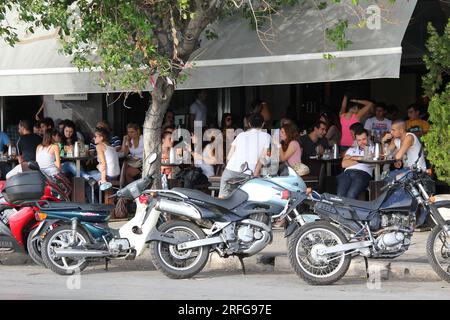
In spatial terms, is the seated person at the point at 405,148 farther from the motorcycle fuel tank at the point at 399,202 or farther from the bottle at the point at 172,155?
the bottle at the point at 172,155

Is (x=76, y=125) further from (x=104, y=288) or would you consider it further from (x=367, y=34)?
(x=104, y=288)

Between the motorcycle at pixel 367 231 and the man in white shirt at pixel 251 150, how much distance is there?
2497mm

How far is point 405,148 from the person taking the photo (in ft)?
44.2

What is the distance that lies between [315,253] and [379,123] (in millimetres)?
6159

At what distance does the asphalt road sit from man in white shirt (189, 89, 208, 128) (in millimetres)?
6467

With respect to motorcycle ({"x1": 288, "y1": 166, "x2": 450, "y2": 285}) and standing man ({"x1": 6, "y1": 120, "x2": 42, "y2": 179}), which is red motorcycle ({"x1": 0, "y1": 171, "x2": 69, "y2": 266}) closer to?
motorcycle ({"x1": 288, "y1": 166, "x2": 450, "y2": 285})

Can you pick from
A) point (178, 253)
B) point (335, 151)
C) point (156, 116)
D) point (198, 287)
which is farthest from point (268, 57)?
point (198, 287)

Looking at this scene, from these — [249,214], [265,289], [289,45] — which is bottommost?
[265,289]

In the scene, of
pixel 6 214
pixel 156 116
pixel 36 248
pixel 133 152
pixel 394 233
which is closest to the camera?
pixel 394 233

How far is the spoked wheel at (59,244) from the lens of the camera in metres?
10.8

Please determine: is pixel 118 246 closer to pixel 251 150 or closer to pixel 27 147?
pixel 251 150

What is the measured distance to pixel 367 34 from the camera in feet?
43.9
